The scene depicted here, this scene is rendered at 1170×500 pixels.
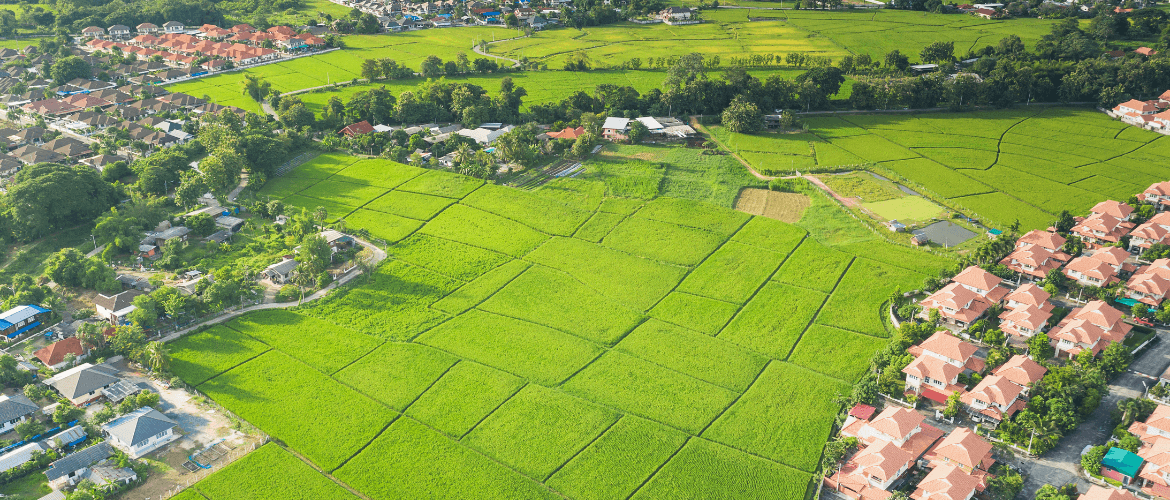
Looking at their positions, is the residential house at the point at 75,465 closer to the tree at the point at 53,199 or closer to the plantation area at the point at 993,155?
the tree at the point at 53,199

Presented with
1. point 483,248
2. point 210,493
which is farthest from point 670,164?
point 210,493

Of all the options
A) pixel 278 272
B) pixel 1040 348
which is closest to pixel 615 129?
pixel 278 272

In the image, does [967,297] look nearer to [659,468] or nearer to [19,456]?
[659,468]

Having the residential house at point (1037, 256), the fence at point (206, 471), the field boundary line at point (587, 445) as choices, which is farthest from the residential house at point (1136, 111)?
the fence at point (206, 471)

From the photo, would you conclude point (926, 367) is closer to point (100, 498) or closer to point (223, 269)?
point (100, 498)

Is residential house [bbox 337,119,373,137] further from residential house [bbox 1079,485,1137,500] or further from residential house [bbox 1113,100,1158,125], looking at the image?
residential house [bbox 1113,100,1158,125]
